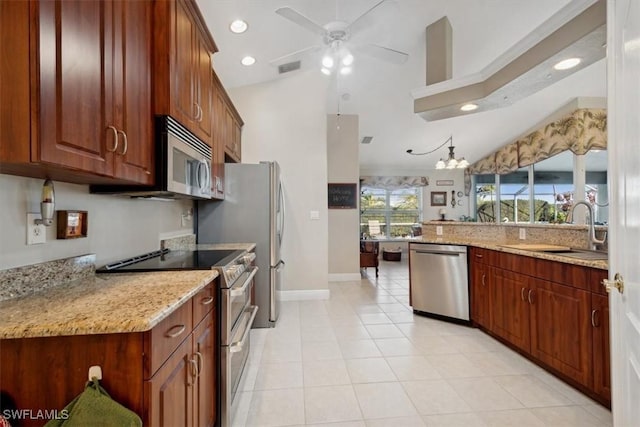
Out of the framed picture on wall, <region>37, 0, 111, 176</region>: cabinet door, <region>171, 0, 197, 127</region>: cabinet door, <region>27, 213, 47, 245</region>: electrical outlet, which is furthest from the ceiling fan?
the framed picture on wall

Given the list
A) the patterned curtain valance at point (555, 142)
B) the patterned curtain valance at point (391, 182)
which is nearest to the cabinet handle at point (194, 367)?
the patterned curtain valance at point (555, 142)

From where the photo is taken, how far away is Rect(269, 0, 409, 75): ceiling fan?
7.52 feet

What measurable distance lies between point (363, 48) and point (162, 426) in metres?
2.96

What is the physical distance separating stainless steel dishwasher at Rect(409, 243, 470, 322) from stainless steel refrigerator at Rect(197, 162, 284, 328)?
5.37 ft

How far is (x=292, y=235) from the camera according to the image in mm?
4234

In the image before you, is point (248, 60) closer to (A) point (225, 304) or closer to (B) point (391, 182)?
(A) point (225, 304)

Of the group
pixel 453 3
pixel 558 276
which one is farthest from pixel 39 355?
pixel 453 3

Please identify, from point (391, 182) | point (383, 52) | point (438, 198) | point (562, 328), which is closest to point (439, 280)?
point (562, 328)

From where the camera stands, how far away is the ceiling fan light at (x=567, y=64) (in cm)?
214

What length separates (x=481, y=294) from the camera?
2969 mm

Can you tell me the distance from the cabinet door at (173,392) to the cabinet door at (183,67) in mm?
1224

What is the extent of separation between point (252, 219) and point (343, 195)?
2547 mm

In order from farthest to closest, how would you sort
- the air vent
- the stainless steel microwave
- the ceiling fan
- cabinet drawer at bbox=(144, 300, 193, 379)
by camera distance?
the air vent, the ceiling fan, the stainless steel microwave, cabinet drawer at bbox=(144, 300, 193, 379)

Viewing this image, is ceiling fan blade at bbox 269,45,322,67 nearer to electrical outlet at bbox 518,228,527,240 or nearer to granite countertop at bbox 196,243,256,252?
granite countertop at bbox 196,243,256,252
